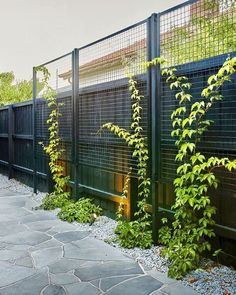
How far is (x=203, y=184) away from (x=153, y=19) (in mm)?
1700

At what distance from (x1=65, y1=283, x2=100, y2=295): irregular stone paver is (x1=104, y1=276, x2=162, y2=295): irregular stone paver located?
11cm

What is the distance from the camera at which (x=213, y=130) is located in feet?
8.79

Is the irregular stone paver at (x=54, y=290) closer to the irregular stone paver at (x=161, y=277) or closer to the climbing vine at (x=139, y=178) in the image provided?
the irregular stone paver at (x=161, y=277)

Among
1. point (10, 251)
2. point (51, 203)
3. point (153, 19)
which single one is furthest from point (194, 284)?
point (51, 203)

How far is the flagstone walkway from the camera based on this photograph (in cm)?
232

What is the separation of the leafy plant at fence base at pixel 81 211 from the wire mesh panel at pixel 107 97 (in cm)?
36

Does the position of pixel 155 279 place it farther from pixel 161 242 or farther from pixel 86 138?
pixel 86 138

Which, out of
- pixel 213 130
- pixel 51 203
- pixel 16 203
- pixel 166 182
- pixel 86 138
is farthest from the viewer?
pixel 16 203

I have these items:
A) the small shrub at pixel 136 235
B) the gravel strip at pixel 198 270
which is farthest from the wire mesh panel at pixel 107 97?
the gravel strip at pixel 198 270

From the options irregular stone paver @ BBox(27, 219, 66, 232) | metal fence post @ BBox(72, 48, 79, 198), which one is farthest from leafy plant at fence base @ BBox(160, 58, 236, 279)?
metal fence post @ BBox(72, 48, 79, 198)

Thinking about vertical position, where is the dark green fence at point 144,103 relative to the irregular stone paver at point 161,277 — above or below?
above

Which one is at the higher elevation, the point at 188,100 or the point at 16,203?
the point at 188,100

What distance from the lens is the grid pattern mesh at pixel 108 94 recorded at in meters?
3.49

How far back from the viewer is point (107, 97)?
4051 millimetres
